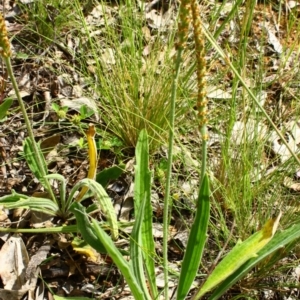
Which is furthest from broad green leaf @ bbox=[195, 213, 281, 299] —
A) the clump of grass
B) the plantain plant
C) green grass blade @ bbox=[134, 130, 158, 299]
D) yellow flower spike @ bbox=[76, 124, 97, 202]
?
the clump of grass

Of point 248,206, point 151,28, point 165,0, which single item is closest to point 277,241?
point 248,206

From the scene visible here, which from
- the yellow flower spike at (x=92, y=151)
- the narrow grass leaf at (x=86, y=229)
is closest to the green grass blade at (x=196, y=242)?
the narrow grass leaf at (x=86, y=229)

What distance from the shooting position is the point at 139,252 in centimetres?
154

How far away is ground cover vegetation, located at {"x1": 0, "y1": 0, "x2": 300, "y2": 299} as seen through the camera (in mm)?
1571

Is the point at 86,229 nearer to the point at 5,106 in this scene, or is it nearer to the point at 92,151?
the point at 92,151

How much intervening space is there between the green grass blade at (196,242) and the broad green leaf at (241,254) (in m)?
0.05

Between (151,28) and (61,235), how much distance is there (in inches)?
52.2

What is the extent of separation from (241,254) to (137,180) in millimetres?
393

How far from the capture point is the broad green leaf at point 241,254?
1288 mm

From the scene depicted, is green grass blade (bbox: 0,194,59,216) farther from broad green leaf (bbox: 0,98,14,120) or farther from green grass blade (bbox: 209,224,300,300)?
green grass blade (bbox: 209,224,300,300)

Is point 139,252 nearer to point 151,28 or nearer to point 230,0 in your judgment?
point 151,28

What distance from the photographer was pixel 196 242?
150cm

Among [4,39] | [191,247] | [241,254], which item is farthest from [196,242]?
[4,39]

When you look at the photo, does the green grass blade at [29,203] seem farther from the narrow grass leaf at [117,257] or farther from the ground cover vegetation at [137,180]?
the narrow grass leaf at [117,257]
